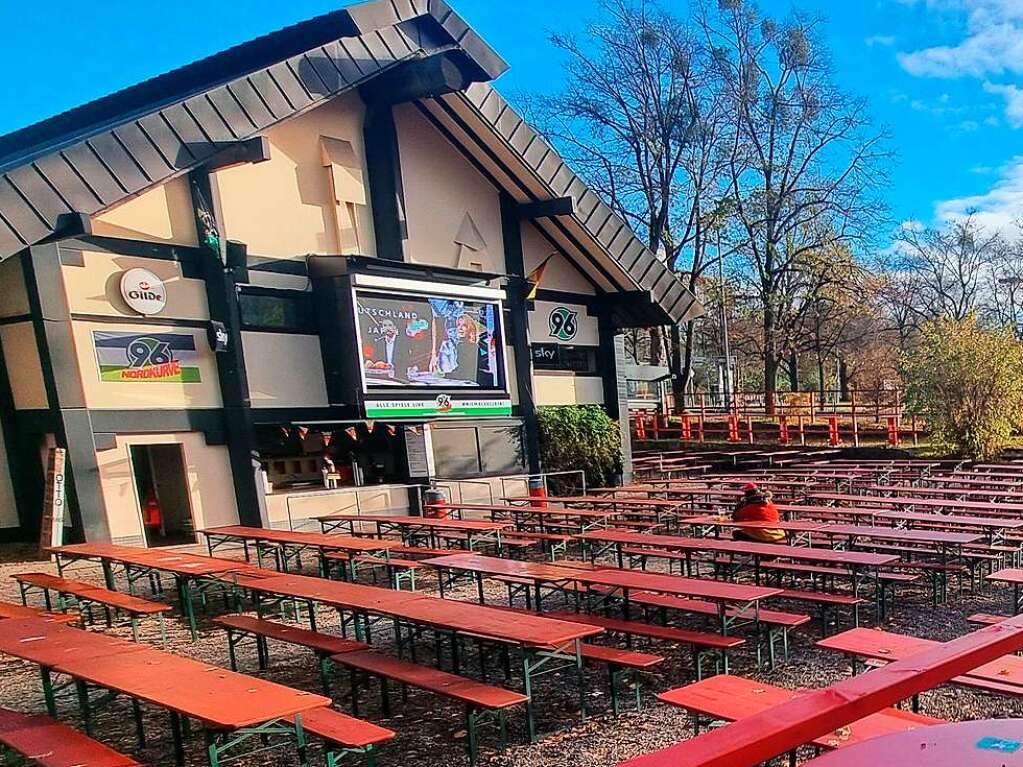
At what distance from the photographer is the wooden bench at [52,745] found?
334 centimetres

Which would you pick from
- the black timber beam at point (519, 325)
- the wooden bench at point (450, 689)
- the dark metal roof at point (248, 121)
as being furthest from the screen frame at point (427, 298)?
the wooden bench at point (450, 689)

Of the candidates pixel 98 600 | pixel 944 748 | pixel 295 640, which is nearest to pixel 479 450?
pixel 98 600

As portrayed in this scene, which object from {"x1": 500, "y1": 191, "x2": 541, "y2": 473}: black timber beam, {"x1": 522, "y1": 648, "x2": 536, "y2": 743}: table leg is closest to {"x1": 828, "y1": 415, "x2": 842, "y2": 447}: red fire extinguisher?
{"x1": 500, "y1": 191, "x2": 541, "y2": 473}: black timber beam

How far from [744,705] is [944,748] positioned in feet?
7.88

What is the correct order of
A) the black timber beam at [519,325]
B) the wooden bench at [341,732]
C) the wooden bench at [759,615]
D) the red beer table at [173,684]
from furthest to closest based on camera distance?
the black timber beam at [519,325], the wooden bench at [759,615], the wooden bench at [341,732], the red beer table at [173,684]

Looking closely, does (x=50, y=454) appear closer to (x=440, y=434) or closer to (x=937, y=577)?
(x=440, y=434)

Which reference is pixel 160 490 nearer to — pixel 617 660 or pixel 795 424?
pixel 617 660

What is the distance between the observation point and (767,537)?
753 cm

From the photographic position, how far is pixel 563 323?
17.7 m

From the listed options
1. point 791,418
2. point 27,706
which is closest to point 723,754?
point 27,706

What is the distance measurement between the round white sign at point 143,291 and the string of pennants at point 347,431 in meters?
2.94

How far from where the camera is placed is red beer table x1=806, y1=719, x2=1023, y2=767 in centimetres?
134

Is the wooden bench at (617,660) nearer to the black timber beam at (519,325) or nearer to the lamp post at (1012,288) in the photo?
the black timber beam at (519,325)

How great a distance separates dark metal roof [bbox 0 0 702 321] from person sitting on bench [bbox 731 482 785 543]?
9038 millimetres
